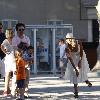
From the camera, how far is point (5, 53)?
12727mm

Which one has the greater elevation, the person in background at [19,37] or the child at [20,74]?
the person in background at [19,37]

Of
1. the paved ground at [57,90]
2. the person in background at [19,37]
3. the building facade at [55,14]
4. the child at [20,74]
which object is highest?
the building facade at [55,14]

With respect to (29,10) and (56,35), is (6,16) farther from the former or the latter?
(56,35)

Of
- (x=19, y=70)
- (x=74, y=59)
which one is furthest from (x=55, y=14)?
(x=19, y=70)

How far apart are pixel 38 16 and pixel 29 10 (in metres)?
0.56

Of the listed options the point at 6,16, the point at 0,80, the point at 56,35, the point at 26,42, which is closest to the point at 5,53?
the point at 26,42

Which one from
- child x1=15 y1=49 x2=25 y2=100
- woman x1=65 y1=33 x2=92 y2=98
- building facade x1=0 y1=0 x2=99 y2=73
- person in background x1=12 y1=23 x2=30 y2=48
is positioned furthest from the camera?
building facade x1=0 y1=0 x2=99 y2=73

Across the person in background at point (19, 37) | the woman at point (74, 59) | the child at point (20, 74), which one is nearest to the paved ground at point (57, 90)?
the woman at point (74, 59)

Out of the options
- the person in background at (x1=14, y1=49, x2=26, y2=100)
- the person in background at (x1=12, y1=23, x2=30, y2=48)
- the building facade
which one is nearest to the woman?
the person in background at (x1=12, y1=23, x2=30, y2=48)

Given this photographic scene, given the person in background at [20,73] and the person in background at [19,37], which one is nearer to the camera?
the person in background at [20,73]

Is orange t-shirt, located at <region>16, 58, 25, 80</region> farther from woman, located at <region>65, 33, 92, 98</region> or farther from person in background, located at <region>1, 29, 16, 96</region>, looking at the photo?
woman, located at <region>65, 33, 92, 98</region>

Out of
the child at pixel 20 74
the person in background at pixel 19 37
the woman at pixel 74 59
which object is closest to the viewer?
the child at pixel 20 74

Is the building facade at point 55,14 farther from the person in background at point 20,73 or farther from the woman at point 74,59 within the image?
the person in background at point 20,73

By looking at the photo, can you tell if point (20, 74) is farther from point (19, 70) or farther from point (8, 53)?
point (8, 53)
